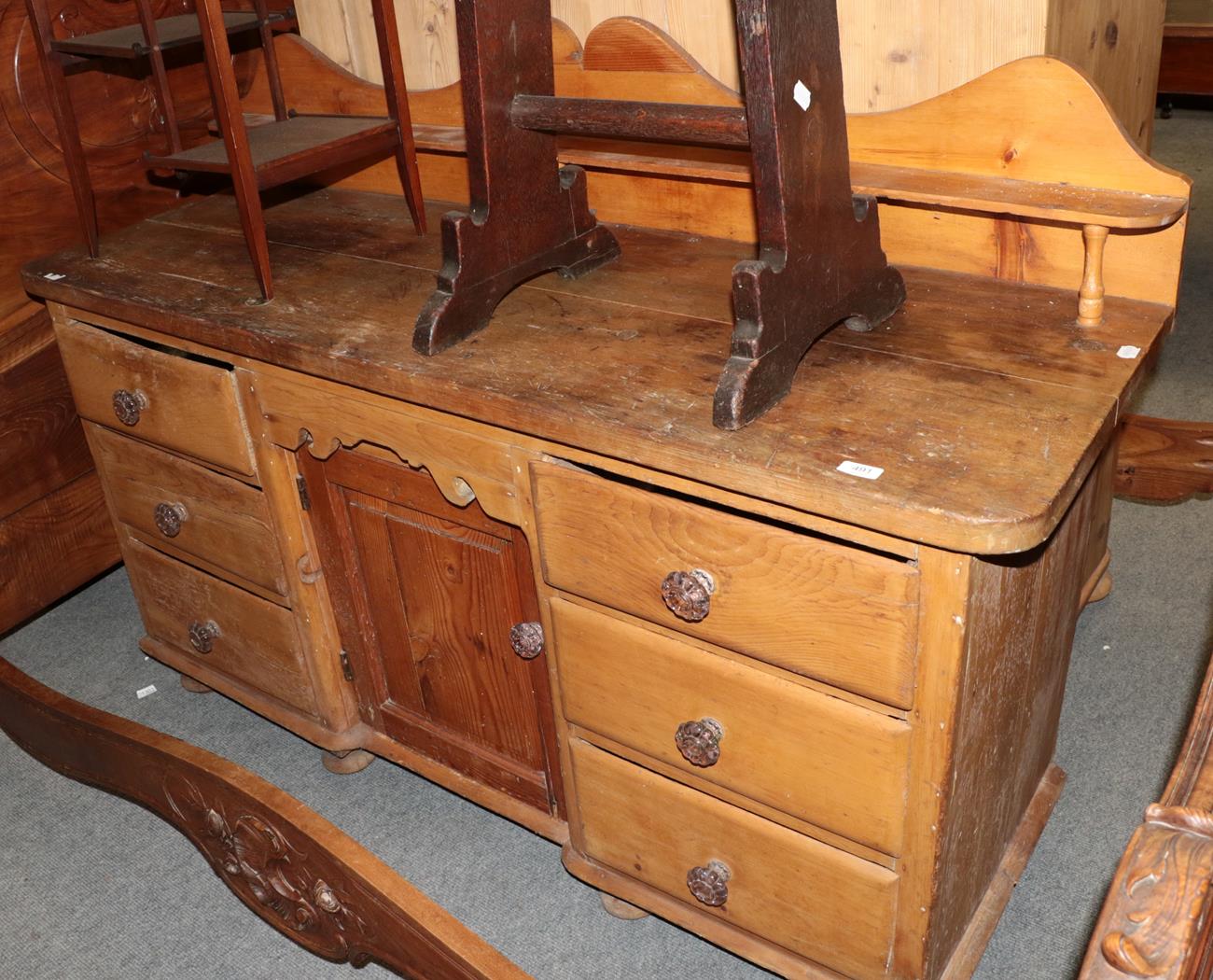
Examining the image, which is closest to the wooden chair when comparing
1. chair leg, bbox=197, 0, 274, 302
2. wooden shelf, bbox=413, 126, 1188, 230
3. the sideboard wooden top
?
chair leg, bbox=197, 0, 274, 302

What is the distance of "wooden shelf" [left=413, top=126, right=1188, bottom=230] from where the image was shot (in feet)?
4.53

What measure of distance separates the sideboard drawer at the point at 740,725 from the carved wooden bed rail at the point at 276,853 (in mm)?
341

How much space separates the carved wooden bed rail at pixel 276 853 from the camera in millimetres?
1238

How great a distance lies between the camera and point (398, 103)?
187 cm

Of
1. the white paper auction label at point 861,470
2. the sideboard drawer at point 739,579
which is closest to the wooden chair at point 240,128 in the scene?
the sideboard drawer at point 739,579

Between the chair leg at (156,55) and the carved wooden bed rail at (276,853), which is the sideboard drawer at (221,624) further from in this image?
the chair leg at (156,55)

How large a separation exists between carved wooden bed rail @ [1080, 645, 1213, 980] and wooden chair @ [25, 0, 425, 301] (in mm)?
1342

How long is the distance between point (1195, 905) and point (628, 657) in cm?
81

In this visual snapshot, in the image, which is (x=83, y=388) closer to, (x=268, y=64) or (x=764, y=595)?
(x=268, y=64)

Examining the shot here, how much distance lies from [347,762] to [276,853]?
0.65 meters

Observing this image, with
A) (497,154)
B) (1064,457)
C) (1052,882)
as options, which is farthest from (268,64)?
(1052,882)

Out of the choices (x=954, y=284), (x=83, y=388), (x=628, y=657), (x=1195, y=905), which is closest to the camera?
(x=1195, y=905)

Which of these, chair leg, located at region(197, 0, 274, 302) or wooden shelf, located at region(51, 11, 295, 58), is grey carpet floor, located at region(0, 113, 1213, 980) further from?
wooden shelf, located at region(51, 11, 295, 58)

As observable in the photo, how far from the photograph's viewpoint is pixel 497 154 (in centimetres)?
152
